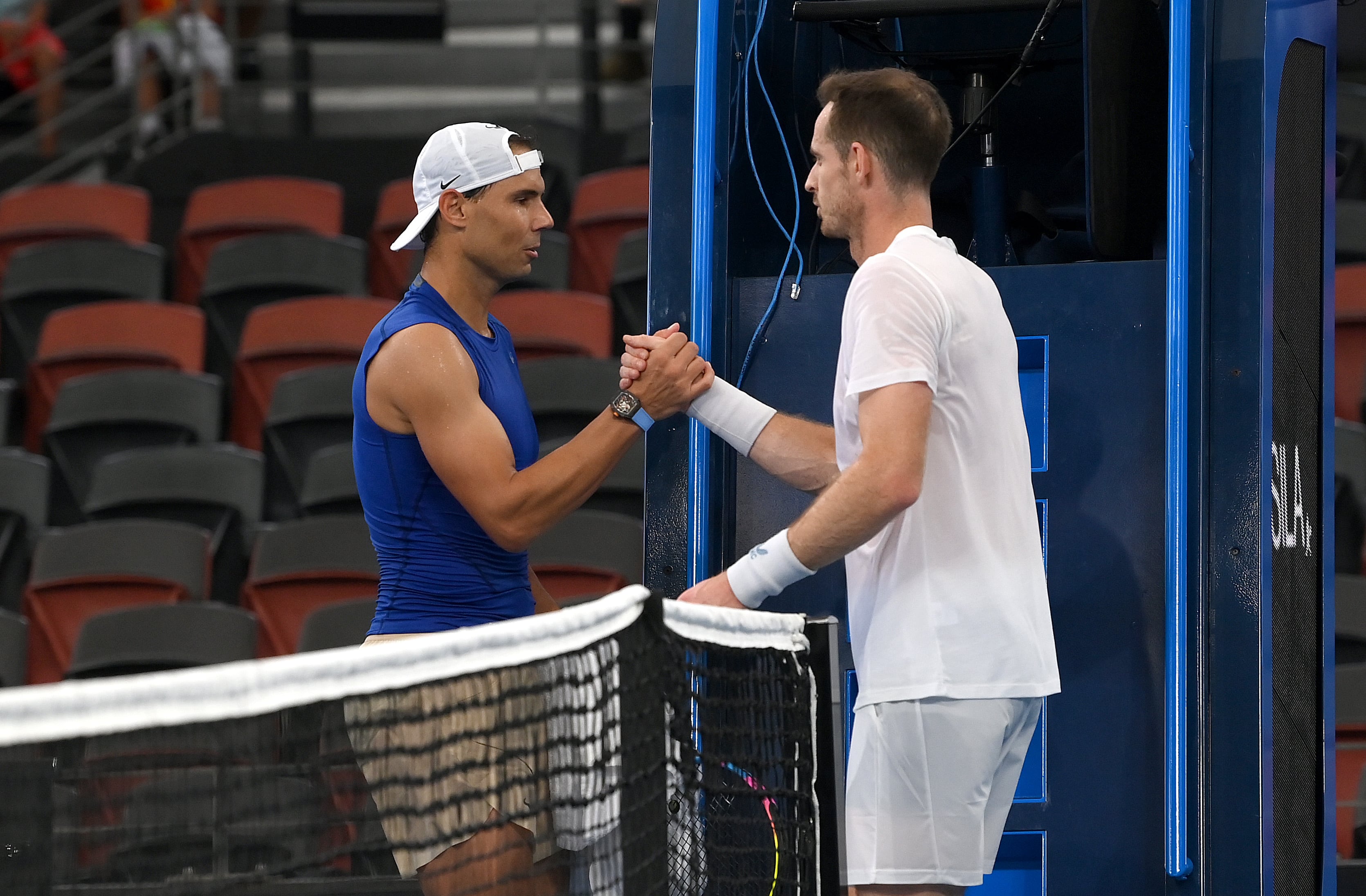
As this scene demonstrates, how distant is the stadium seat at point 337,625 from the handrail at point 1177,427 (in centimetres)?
276

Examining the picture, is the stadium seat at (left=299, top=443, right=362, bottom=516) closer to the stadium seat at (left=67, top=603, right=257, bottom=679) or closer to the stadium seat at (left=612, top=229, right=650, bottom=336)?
the stadium seat at (left=67, top=603, right=257, bottom=679)

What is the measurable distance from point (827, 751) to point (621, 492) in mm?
3742

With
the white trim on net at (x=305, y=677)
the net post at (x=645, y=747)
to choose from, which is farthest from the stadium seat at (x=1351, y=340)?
the net post at (x=645, y=747)

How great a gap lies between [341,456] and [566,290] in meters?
1.65

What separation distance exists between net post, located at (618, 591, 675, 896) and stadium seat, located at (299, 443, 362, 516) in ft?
13.6

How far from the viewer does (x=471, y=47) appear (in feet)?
30.9

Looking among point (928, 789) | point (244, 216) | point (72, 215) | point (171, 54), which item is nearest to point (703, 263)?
point (928, 789)

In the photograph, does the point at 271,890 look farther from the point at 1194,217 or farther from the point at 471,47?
the point at 471,47

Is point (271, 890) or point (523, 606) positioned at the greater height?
point (523, 606)

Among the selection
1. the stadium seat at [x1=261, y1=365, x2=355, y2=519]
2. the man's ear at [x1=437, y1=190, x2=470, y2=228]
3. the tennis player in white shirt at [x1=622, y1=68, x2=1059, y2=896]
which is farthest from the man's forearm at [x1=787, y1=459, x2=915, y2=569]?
the stadium seat at [x1=261, y1=365, x2=355, y2=519]

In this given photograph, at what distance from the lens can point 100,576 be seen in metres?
5.82

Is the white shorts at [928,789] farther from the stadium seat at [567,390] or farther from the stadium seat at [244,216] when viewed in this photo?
the stadium seat at [244,216]

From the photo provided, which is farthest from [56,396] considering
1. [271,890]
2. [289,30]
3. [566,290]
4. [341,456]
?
[271,890]

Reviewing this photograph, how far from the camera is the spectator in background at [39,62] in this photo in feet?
31.2
